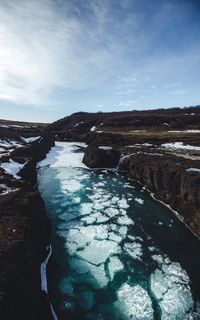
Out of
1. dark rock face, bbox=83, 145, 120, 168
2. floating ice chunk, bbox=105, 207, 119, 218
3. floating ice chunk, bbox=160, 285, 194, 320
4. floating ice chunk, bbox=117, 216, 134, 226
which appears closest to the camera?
floating ice chunk, bbox=160, 285, 194, 320

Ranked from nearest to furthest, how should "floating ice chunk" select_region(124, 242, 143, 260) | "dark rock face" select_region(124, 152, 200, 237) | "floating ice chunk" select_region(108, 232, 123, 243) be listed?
"floating ice chunk" select_region(124, 242, 143, 260) → "floating ice chunk" select_region(108, 232, 123, 243) → "dark rock face" select_region(124, 152, 200, 237)

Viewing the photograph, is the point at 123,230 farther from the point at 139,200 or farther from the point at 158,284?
the point at 139,200

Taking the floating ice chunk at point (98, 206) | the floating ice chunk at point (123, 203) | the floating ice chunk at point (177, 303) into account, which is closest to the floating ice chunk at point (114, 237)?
the floating ice chunk at point (98, 206)

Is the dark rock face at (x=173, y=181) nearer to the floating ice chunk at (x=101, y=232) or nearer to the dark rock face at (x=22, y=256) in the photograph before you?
the floating ice chunk at (x=101, y=232)

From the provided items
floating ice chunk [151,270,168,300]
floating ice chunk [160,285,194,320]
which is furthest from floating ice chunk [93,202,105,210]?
floating ice chunk [160,285,194,320]

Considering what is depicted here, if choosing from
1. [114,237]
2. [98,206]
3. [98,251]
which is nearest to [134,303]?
[98,251]

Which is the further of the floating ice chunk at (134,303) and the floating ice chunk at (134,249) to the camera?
the floating ice chunk at (134,249)

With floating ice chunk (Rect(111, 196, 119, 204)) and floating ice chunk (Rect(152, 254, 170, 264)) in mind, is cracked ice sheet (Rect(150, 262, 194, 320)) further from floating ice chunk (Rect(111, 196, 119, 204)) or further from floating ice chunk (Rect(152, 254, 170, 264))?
floating ice chunk (Rect(111, 196, 119, 204))

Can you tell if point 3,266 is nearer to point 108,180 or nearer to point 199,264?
point 199,264
